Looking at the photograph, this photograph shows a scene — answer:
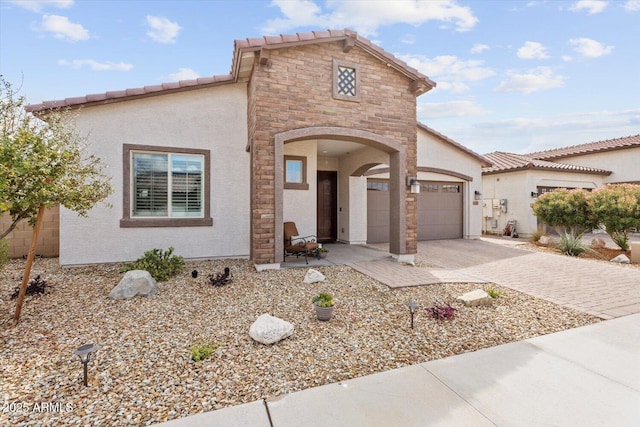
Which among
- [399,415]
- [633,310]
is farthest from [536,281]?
[399,415]

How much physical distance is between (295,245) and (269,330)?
Answer: 4195 millimetres

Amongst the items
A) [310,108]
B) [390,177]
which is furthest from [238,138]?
[390,177]

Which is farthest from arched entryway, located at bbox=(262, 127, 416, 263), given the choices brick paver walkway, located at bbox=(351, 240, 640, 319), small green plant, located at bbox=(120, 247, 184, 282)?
small green plant, located at bbox=(120, 247, 184, 282)

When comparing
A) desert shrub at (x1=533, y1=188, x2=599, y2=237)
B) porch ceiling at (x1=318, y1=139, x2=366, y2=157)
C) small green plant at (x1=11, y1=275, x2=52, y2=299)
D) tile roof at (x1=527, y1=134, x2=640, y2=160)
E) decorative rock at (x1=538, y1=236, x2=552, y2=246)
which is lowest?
small green plant at (x1=11, y1=275, x2=52, y2=299)

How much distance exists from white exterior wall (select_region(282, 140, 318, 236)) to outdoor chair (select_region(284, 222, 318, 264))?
403 mm

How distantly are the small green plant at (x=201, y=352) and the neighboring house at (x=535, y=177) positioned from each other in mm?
16269

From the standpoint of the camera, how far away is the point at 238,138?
827cm

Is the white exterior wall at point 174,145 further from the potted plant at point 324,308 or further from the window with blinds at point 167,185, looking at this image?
the potted plant at point 324,308

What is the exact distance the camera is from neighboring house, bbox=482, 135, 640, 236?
14727 mm

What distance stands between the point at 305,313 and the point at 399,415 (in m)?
2.29

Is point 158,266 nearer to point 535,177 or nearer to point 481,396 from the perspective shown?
point 481,396

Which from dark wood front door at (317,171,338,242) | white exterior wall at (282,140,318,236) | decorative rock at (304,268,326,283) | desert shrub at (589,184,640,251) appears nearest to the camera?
decorative rock at (304,268,326,283)

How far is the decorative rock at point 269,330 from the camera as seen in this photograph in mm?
3594

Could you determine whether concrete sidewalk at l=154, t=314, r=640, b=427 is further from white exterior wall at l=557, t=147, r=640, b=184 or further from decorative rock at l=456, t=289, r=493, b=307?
white exterior wall at l=557, t=147, r=640, b=184
